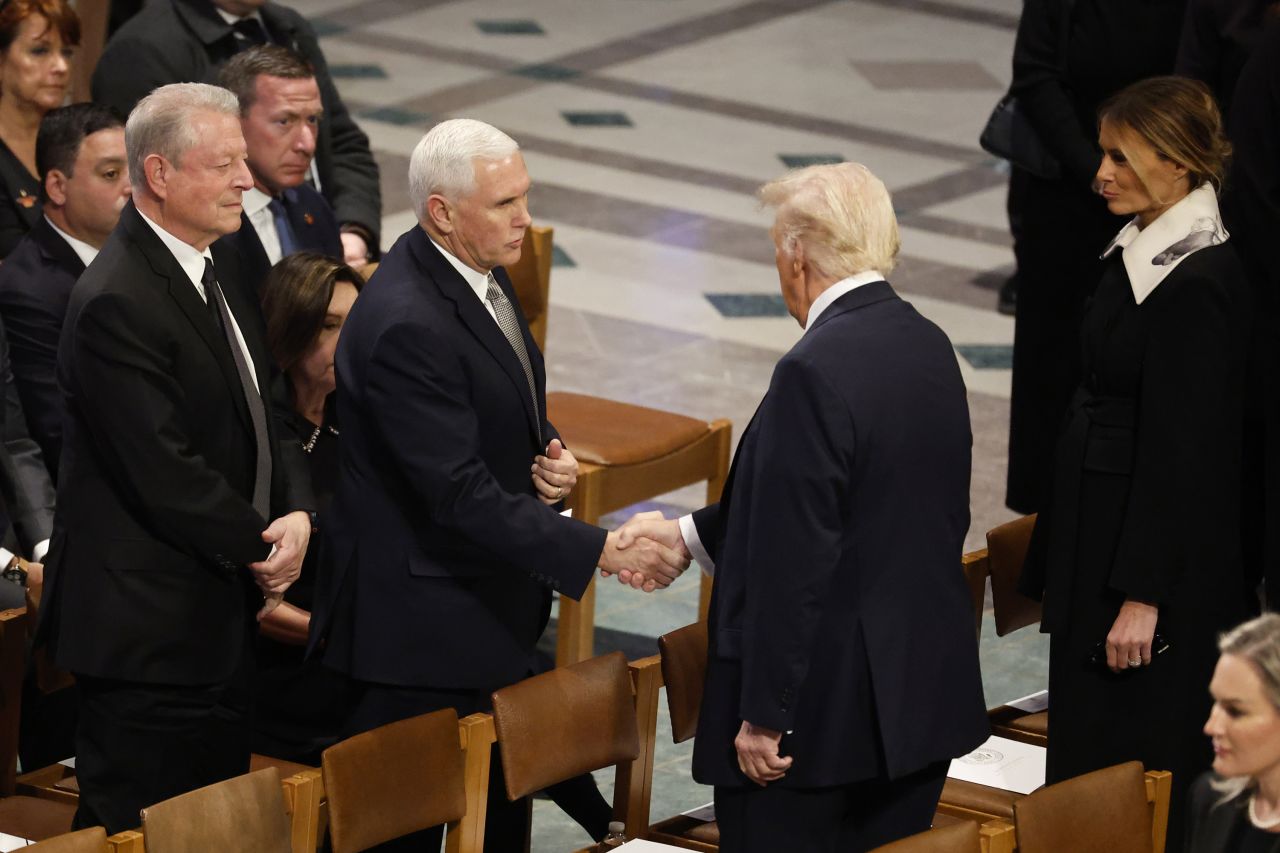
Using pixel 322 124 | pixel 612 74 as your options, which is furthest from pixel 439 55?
pixel 322 124

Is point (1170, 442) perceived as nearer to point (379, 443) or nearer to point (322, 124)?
point (379, 443)

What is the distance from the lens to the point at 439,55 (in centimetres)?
1184

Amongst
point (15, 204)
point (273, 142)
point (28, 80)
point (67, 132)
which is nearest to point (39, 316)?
point (67, 132)

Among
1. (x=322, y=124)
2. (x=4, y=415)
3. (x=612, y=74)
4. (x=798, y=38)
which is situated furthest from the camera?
(x=798, y=38)

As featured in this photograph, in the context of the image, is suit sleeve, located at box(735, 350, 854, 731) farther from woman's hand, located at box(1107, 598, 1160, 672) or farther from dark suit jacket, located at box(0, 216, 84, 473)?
dark suit jacket, located at box(0, 216, 84, 473)

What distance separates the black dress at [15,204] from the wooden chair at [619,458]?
4.75 feet

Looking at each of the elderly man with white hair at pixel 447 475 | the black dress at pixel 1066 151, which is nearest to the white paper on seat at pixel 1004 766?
the elderly man with white hair at pixel 447 475

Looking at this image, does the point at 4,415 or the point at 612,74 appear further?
the point at 612,74

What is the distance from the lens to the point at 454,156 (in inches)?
139

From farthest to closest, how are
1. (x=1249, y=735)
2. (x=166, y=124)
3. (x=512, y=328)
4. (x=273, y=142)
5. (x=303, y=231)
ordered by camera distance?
(x=303, y=231), (x=273, y=142), (x=512, y=328), (x=166, y=124), (x=1249, y=735)

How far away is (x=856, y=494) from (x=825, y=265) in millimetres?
357

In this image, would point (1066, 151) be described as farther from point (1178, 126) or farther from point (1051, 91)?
point (1178, 126)

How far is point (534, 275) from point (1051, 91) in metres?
1.59

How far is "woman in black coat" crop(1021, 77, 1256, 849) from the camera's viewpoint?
3.65m
